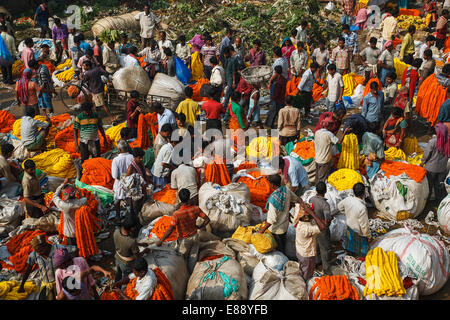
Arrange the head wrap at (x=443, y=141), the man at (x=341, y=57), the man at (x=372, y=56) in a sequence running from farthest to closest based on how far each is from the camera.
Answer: the man at (x=341, y=57), the man at (x=372, y=56), the head wrap at (x=443, y=141)

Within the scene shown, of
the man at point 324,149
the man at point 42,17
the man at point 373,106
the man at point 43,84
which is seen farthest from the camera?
the man at point 42,17

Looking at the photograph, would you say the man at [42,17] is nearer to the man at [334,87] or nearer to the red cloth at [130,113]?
the red cloth at [130,113]

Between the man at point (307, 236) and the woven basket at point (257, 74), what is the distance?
4.06 metres

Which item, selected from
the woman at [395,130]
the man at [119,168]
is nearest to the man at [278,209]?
the man at [119,168]

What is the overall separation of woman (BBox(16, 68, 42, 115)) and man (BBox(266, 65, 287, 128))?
14.3 feet

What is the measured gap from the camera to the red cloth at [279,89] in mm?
8594

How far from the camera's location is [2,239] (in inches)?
249

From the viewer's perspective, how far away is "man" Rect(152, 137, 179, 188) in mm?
6633

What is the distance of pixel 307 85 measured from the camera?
9.12m

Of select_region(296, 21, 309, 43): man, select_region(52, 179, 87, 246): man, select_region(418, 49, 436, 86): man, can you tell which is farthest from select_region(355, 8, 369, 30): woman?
select_region(52, 179, 87, 246): man

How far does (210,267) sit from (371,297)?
1.70 m

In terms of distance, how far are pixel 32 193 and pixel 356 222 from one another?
13.6 feet
